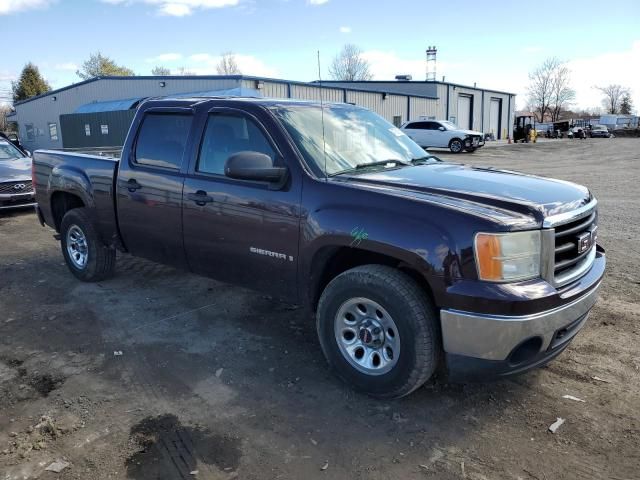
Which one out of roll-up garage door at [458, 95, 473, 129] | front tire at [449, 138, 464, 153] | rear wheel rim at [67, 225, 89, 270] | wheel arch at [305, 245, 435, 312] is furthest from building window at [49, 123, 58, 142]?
wheel arch at [305, 245, 435, 312]

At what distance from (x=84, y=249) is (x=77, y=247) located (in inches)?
7.0

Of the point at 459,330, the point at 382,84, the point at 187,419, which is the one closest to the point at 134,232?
the point at 187,419

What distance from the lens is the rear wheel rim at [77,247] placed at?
5.75 m

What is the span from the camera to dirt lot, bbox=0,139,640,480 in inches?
110

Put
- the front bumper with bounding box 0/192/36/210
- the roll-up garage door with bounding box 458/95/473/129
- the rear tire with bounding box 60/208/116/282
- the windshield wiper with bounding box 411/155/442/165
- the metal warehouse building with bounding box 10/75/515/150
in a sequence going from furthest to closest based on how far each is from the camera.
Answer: the roll-up garage door with bounding box 458/95/473/129
the metal warehouse building with bounding box 10/75/515/150
the front bumper with bounding box 0/192/36/210
the rear tire with bounding box 60/208/116/282
the windshield wiper with bounding box 411/155/442/165

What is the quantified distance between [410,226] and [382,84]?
4376 centimetres

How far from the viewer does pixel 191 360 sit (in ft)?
13.2

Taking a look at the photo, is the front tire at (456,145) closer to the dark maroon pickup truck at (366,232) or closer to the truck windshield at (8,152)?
the truck windshield at (8,152)

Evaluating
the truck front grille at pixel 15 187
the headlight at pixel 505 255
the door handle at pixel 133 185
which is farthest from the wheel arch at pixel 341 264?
A: the truck front grille at pixel 15 187

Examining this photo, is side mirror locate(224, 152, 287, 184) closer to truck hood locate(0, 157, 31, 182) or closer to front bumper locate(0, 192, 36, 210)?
front bumper locate(0, 192, 36, 210)

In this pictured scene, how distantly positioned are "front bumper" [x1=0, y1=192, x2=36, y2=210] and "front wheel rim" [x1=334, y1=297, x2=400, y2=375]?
8616mm

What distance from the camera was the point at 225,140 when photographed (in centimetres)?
419

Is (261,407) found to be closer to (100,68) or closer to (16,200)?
(16,200)

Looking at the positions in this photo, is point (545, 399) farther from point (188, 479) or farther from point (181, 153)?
point (181, 153)
